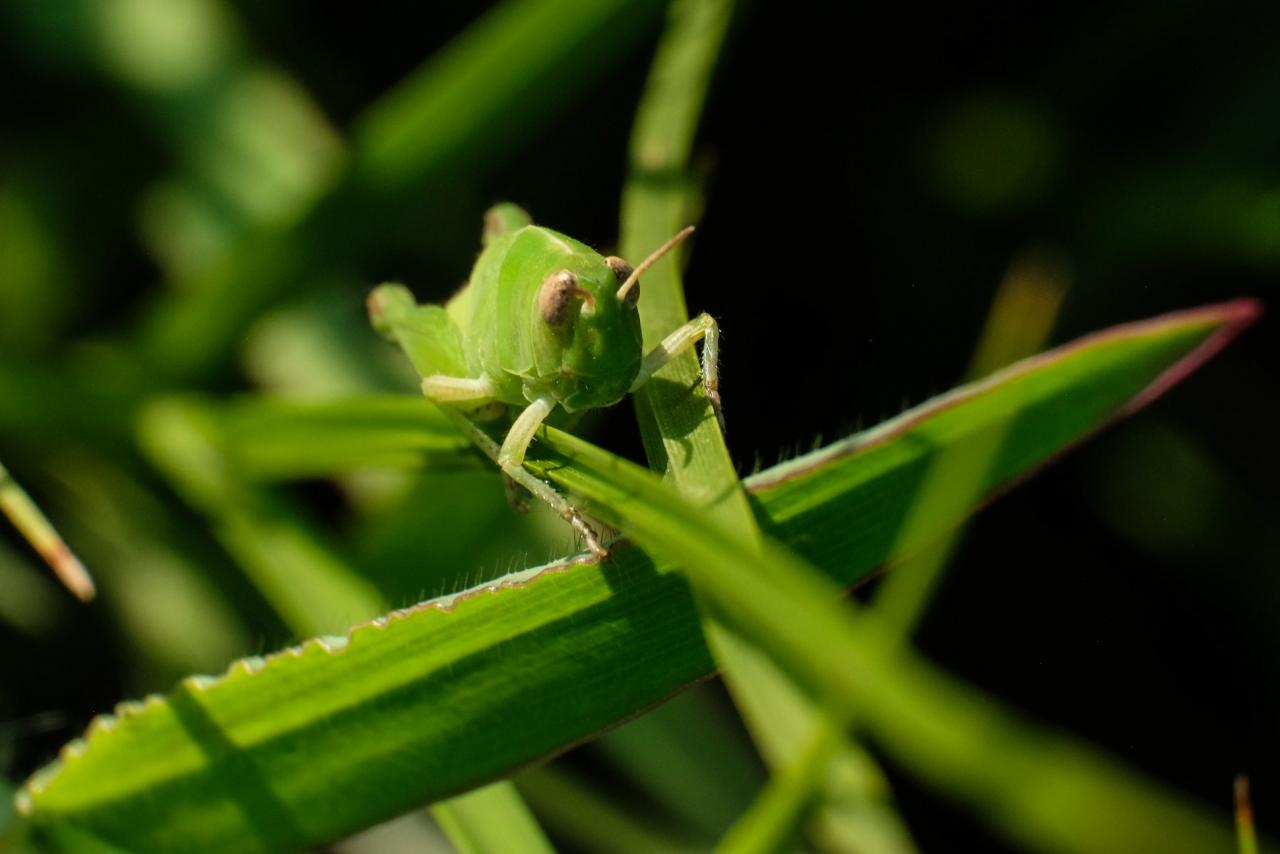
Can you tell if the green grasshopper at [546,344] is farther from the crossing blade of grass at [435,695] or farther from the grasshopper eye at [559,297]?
the crossing blade of grass at [435,695]

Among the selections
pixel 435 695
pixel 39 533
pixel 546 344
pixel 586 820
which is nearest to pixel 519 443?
pixel 546 344

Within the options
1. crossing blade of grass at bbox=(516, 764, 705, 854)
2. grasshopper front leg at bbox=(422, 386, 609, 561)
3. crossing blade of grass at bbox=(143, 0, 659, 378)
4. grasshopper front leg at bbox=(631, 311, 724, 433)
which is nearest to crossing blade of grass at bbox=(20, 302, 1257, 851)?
grasshopper front leg at bbox=(422, 386, 609, 561)

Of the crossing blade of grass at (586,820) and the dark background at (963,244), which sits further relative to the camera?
the dark background at (963,244)

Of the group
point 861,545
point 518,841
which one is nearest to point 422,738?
point 518,841

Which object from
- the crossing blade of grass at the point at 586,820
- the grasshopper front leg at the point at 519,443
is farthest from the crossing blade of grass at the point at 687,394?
the crossing blade of grass at the point at 586,820

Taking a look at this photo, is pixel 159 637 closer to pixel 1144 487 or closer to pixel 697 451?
pixel 697 451
